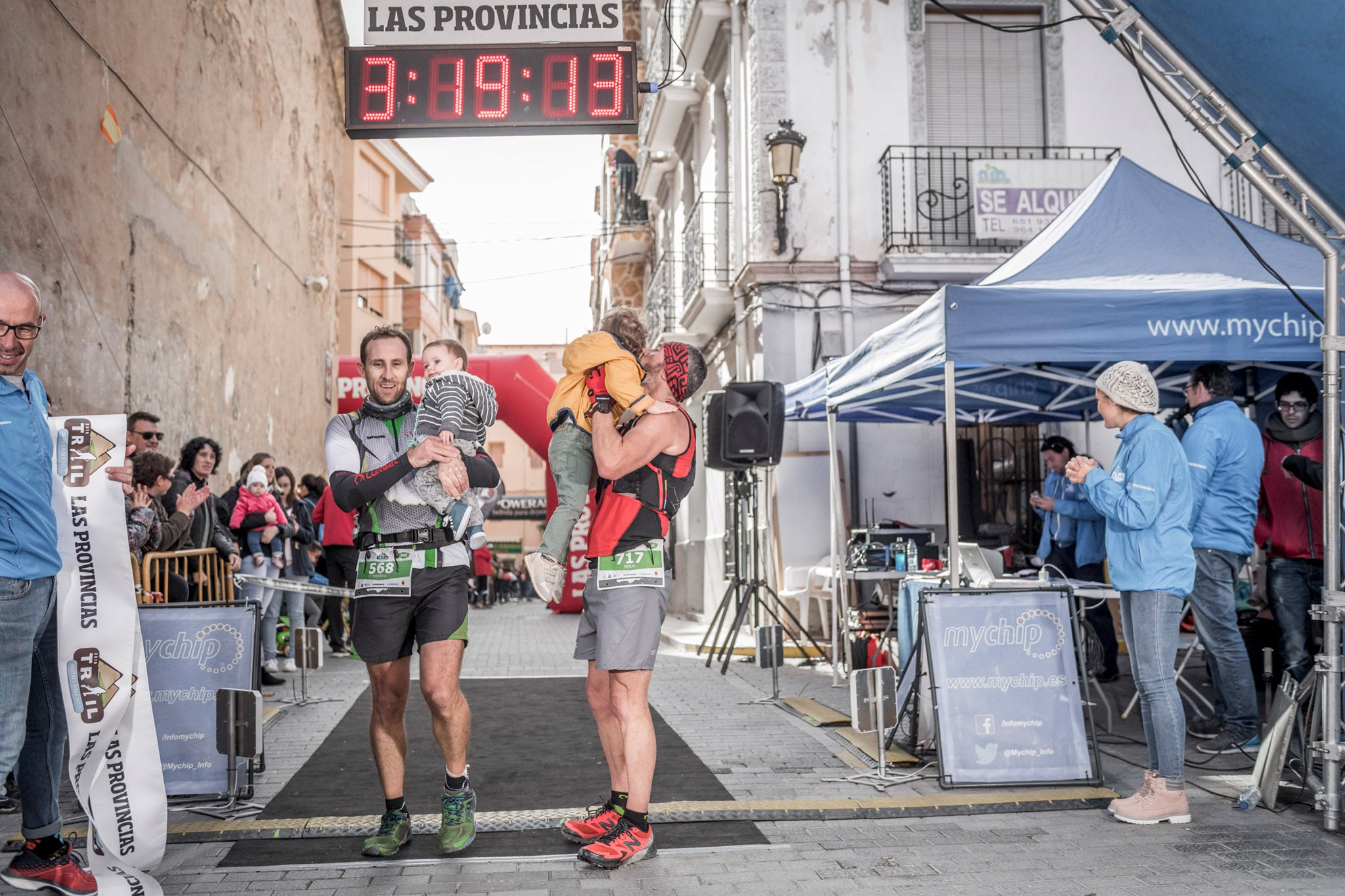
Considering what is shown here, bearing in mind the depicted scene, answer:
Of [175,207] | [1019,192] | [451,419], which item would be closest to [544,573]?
[451,419]

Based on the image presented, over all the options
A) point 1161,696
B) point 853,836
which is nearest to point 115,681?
point 853,836

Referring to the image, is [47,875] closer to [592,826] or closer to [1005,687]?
[592,826]

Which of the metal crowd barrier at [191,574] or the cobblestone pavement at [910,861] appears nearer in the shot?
the cobblestone pavement at [910,861]

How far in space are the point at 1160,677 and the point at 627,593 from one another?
2.39 meters

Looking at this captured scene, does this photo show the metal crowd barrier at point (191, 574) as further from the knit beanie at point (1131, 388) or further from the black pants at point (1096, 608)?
the black pants at point (1096, 608)

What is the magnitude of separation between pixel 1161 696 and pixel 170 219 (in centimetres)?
1045

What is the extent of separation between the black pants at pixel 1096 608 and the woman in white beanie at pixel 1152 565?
333cm

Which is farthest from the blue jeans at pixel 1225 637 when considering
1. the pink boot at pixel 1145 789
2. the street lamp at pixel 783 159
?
the street lamp at pixel 783 159

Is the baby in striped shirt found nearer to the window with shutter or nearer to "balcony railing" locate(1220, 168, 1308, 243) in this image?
the window with shutter

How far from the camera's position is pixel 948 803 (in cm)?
529

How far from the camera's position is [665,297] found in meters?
20.7

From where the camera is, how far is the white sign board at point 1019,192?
13781 mm

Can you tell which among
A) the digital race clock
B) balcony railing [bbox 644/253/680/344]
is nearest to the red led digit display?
the digital race clock

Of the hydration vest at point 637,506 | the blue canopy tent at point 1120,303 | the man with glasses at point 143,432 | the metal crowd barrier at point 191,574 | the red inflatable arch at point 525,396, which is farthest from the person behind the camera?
the red inflatable arch at point 525,396
